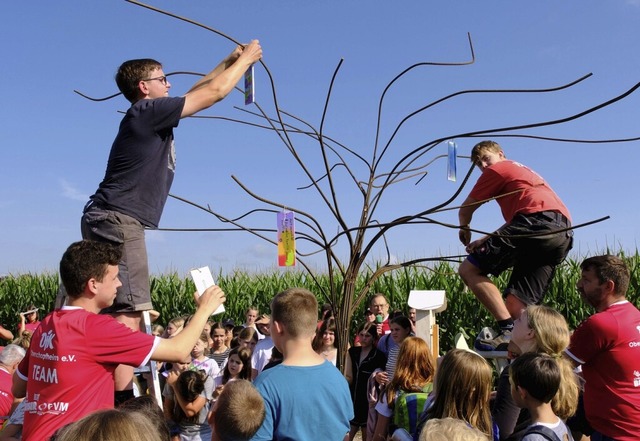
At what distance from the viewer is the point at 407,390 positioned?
4.70 meters

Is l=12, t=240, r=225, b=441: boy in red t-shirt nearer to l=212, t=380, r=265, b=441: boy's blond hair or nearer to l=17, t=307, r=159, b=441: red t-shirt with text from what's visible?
l=17, t=307, r=159, b=441: red t-shirt with text

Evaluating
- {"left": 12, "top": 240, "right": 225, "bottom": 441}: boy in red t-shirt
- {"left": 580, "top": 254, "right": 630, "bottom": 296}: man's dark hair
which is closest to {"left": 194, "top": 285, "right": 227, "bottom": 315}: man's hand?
{"left": 12, "top": 240, "right": 225, "bottom": 441}: boy in red t-shirt

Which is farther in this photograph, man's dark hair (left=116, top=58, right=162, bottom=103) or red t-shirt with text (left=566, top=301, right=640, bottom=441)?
red t-shirt with text (left=566, top=301, right=640, bottom=441)

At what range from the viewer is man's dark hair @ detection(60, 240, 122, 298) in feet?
9.14

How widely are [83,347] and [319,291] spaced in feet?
35.6

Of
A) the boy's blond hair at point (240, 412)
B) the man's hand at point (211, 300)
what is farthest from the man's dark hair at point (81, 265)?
the boy's blond hair at point (240, 412)

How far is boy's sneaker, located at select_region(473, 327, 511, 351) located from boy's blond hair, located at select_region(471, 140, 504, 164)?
1155 mm

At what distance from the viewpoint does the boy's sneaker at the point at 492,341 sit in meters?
4.60

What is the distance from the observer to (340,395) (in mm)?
3137

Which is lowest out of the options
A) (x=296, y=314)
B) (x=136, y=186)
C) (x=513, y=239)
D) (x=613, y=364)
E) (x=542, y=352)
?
(x=613, y=364)

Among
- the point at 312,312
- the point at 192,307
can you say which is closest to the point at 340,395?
the point at 312,312

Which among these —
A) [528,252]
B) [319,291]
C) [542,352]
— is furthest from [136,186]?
[319,291]

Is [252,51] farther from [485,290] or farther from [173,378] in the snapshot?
[173,378]

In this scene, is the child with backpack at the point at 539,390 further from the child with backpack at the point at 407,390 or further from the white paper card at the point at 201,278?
the white paper card at the point at 201,278
